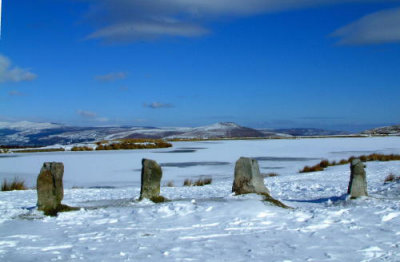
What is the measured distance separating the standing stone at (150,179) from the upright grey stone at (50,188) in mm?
1523

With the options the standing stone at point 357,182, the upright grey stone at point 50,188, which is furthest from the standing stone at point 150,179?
the standing stone at point 357,182

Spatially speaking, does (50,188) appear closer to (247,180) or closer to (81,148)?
(247,180)

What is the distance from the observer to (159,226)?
6.80 meters

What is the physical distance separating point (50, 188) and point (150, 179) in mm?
1925

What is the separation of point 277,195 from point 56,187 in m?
5.77

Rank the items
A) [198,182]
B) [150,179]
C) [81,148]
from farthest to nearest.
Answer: [81,148], [198,182], [150,179]

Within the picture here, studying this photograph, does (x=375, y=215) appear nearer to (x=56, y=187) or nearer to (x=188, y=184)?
(x=56, y=187)

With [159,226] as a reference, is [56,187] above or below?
above

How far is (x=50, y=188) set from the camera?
790 centimetres

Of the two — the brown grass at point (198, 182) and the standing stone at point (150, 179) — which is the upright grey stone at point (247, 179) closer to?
the standing stone at point (150, 179)

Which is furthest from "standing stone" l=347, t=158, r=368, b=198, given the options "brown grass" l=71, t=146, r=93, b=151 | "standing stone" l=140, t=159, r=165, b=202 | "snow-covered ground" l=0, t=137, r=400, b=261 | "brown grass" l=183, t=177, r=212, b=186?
"brown grass" l=71, t=146, r=93, b=151

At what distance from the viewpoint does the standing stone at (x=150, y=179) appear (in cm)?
869

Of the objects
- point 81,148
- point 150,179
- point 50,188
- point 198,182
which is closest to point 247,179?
point 150,179

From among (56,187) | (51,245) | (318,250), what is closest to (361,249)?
(318,250)
